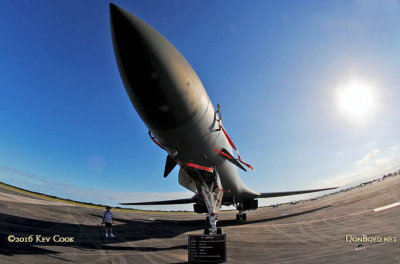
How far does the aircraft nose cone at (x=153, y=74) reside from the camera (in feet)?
14.3

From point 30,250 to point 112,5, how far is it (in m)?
7.21

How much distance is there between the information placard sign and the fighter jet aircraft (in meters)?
2.40

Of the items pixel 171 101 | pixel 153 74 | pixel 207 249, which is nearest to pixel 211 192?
pixel 207 249

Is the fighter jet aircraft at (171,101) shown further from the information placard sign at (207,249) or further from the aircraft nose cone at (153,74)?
the information placard sign at (207,249)

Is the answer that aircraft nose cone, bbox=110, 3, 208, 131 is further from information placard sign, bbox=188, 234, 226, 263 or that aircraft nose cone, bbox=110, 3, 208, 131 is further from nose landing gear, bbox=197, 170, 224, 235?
nose landing gear, bbox=197, 170, 224, 235

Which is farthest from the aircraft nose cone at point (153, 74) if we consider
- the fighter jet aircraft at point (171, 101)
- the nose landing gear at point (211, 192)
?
the nose landing gear at point (211, 192)

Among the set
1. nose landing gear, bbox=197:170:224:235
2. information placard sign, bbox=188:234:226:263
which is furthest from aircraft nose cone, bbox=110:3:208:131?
nose landing gear, bbox=197:170:224:235

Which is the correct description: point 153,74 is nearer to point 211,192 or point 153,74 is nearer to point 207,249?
point 207,249

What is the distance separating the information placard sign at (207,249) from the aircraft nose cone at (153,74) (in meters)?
3.25

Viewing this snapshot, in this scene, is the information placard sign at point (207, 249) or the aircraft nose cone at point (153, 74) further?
the information placard sign at point (207, 249)

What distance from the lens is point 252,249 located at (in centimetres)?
624

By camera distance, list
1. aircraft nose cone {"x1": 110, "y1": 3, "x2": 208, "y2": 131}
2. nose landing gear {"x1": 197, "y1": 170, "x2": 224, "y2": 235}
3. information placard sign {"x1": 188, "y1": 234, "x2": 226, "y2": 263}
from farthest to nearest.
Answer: nose landing gear {"x1": 197, "y1": 170, "x2": 224, "y2": 235} → information placard sign {"x1": 188, "y1": 234, "x2": 226, "y2": 263} → aircraft nose cone {"x1": 110, "y1": 3, "x2": 208, "y2": 131}

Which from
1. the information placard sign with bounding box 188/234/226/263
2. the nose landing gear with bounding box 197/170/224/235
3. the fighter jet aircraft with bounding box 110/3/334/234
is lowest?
the information placard sign with bounding box 188/234/226/263

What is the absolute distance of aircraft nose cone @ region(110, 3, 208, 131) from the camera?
4.35 m
